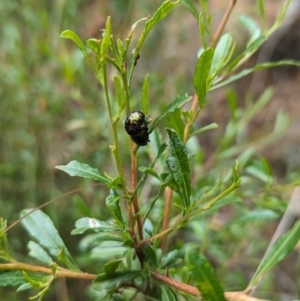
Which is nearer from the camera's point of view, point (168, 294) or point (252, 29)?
point (168, 294)

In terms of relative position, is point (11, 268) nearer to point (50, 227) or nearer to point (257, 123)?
point (50, 227)

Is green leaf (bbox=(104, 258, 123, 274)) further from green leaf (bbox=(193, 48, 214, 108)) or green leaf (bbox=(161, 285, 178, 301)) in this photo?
green leaf (bbox=(193, 48, 214, 108))

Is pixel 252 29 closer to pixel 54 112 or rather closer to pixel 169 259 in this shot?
pixel 169 259

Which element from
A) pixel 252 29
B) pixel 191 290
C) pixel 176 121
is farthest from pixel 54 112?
pixel 191 290

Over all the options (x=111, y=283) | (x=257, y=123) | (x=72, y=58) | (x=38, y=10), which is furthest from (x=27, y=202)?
(x=257, y=123)

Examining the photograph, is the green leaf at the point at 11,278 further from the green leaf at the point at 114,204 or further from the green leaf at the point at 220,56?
the green leaf at the point at 220,56

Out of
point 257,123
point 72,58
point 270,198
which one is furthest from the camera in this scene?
point 257,123
